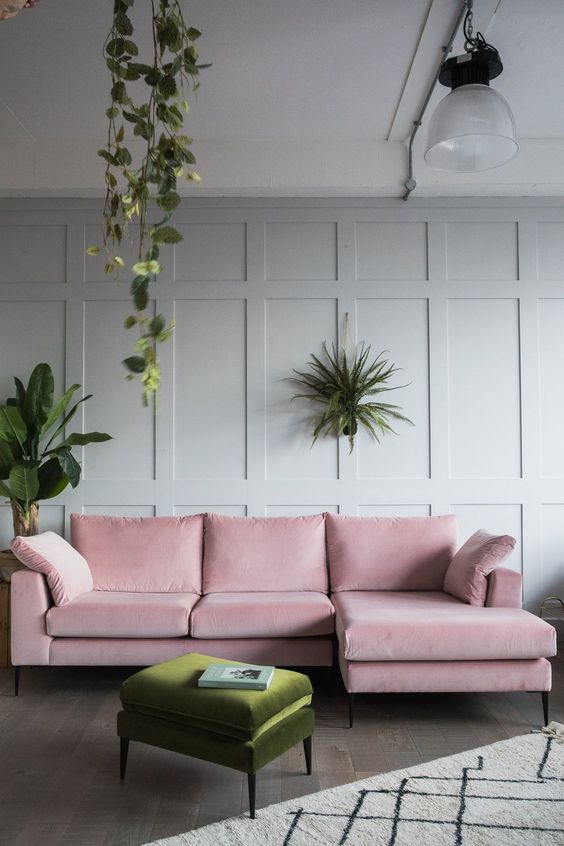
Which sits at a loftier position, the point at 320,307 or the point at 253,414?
the point at 320,307

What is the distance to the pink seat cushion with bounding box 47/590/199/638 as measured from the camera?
12.0 ft

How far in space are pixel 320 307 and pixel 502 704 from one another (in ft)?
8.29

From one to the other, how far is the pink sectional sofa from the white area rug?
0.53 meters

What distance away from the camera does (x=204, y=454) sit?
15.3 feet

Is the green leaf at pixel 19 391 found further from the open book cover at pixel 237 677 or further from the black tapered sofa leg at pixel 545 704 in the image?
the black tapered sofa leg at pixel 545 704

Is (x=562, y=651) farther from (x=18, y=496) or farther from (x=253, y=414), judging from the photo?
(x=18, y=496)

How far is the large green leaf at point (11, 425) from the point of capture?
4.18 metres

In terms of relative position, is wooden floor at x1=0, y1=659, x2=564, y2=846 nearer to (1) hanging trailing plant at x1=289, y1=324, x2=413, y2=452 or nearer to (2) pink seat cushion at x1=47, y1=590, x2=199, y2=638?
(2) pink seat cushion at x1=47, y1=590, x2=199, y2=638

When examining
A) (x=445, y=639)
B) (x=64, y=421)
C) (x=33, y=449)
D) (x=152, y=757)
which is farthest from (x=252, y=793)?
(x=64, y=421)

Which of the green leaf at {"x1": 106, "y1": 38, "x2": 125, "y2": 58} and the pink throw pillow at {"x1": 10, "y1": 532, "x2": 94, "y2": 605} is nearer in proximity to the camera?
the green leaf at {"x1": 106, "y1": 38, "x2": 125, "y2": 58}


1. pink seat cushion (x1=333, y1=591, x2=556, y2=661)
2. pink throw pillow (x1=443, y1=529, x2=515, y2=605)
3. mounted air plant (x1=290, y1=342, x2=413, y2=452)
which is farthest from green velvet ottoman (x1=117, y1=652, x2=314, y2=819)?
mounted air plant (x1=290, y1=342, x2=413, y2=452)

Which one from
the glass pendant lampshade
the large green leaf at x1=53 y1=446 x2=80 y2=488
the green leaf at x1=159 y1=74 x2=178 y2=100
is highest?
the glass pendant lampshade

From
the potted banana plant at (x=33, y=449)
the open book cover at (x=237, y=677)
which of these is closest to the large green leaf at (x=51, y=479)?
the potted banana plant at (x=33, y=449)

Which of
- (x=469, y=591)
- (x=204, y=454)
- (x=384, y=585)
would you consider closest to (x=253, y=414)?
(x=204, y=454)
